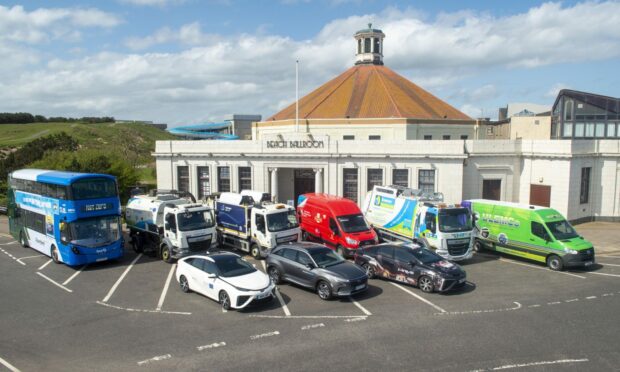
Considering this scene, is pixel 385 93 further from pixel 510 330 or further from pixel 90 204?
pixel 510 330

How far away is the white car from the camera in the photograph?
14.8m

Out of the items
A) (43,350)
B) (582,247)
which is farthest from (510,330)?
(43,350)

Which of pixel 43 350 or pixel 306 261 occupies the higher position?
pixel 306 261

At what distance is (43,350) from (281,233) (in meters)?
10.8

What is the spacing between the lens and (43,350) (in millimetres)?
12250

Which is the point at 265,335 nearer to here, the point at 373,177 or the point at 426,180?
the point at 373,177

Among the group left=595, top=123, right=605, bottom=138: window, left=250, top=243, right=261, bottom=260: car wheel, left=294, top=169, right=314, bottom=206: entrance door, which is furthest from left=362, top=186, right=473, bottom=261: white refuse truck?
left=595, top=123, right=605, bottom=138: window

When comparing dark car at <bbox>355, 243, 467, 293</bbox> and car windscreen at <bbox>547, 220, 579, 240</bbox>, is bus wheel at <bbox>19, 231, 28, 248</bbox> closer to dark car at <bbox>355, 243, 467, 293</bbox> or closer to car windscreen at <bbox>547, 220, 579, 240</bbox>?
dark car at <bbox>355, 243, 467, 293</bbox>

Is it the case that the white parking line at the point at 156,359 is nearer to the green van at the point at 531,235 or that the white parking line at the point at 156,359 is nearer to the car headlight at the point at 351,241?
the car headlight at the point at 351,241

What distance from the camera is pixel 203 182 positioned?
115 feet

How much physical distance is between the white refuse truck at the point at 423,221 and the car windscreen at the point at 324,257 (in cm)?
568

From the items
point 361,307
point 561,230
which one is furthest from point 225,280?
point 561,230

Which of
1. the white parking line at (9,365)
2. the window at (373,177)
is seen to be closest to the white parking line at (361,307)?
the white parking line at (9,365)

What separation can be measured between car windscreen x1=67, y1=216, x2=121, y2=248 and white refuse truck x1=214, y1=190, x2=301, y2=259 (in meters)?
5.05
